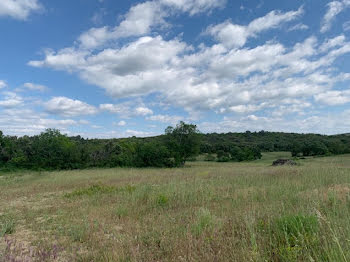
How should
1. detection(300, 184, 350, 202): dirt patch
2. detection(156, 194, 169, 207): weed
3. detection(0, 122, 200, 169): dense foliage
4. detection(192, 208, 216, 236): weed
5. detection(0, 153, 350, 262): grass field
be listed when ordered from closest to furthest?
detection(0, 153, 350, 262): grass field < detection(192, 208, 216, 236): weed < detection(300, 184, 350, 202): dirt patch < detection(156, 194, 169, 207): weed < detection(0, 122, 200, 169): dense foliage

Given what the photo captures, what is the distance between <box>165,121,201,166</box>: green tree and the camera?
40.7 metres

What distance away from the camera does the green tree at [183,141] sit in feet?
134

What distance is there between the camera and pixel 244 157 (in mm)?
53250

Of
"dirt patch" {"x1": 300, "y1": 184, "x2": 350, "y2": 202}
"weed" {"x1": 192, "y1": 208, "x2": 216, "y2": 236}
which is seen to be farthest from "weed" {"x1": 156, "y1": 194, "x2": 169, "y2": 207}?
"dirt patch" {"x1": 300, "y1": 184, "x2": 350, "y2": 202}

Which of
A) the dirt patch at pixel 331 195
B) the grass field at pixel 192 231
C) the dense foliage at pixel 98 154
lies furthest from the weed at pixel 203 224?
the dense foliage at pixel 98 154

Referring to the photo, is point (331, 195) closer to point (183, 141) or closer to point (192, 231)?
point (192, 231)

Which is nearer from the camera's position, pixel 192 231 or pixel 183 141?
pixel 192 231

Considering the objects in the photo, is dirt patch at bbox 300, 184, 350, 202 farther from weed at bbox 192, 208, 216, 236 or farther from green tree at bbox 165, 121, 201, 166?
green tree at bbox 165, 121, 201, 166

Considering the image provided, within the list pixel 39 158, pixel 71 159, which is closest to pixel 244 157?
pixel 71 159

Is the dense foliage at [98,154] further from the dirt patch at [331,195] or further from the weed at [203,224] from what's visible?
the weed at [203,224]

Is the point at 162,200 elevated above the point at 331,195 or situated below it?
below


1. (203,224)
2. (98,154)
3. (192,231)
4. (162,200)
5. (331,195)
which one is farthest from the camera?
(98,154)

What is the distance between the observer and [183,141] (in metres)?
42.6

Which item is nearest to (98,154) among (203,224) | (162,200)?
(162,200)
